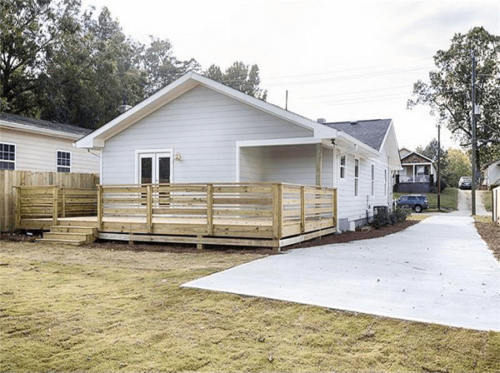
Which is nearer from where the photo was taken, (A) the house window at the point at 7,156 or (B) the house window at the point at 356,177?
(A) the house window at the point at 7,156

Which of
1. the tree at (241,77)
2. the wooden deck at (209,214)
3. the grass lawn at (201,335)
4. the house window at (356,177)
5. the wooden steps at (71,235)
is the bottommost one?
the grass lawn at (201,335)

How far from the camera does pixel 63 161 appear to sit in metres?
16.3

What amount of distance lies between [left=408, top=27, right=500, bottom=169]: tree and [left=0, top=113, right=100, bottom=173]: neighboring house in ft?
106

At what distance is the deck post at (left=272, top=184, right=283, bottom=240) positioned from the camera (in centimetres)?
823

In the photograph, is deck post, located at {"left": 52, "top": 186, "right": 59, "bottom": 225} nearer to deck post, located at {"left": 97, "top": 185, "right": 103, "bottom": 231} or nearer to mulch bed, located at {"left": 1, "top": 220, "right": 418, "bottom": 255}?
mulch bed, located at {"left": 1, "top": 220, "right": 418, "bottom": 255}

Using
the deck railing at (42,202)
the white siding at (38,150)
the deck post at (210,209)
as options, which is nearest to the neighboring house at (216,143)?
the deck railing at (42,202)

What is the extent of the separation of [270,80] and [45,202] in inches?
1309

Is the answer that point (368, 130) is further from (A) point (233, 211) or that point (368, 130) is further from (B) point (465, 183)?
(B) point (465, 183)

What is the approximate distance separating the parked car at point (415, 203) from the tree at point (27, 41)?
82.7 feet

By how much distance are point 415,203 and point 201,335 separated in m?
29.5

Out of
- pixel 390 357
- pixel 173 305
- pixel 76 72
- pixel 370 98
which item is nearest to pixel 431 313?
pixel 390 357

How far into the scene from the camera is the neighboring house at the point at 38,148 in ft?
46.2

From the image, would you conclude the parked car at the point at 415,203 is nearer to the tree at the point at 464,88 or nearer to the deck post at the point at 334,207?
the tree at the point at 464,88

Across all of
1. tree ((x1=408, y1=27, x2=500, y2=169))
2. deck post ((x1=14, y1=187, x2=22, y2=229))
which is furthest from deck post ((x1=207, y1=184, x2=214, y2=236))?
tree ((x1=408, y1=27, x2=500, y2=169))
